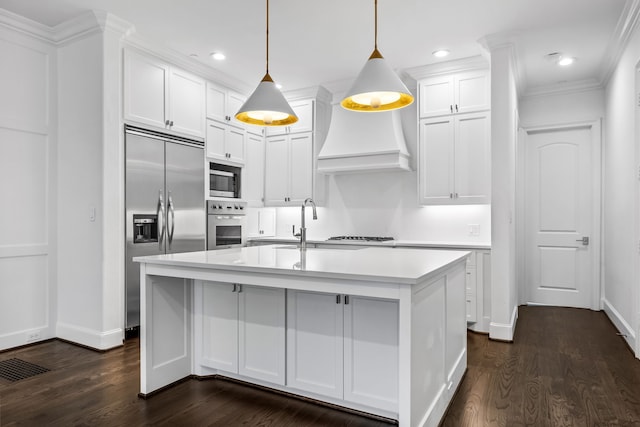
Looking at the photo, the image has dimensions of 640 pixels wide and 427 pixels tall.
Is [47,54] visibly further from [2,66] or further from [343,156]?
[343,156]

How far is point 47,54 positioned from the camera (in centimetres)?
374

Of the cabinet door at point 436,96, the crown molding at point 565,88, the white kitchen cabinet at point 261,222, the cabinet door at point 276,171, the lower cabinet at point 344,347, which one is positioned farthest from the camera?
the white kitchen cabinet at point 261,222

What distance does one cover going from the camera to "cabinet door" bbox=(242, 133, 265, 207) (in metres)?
5.30

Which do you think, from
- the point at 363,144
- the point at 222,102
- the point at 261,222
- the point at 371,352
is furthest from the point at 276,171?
the point at 371,352

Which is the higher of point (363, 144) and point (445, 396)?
point (363, 144)

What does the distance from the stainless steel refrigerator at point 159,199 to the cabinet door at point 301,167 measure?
1.30 metres

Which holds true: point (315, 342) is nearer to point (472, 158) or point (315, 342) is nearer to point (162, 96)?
point (472, 158)

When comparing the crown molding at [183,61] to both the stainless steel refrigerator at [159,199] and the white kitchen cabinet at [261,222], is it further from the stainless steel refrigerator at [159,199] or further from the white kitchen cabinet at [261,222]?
the white kitchen cabinet at [261,222]

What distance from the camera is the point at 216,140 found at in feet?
15.6

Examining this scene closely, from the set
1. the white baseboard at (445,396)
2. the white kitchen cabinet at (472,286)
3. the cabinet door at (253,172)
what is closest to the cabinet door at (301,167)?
the cabinet door at (253,172)

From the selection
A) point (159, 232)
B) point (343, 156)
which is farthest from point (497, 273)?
point (159, 232)

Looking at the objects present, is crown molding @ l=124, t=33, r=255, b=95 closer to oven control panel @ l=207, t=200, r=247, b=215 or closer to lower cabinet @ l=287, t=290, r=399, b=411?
oven control panel @ l=207, t=200, r=247, b=215

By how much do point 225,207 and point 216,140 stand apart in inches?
31.0

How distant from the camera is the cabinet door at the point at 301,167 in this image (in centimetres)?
532
